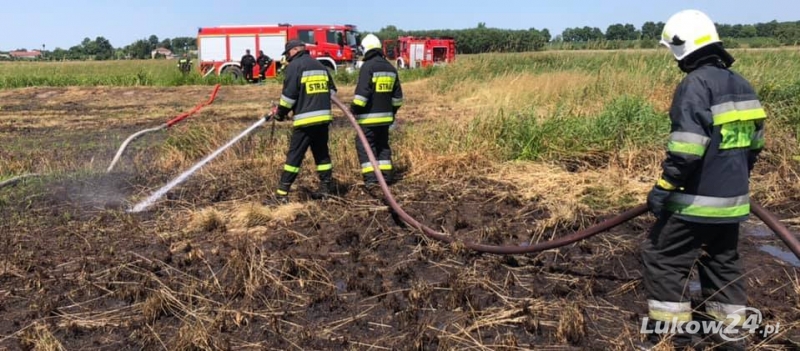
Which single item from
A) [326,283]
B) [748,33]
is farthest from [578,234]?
[748,33]

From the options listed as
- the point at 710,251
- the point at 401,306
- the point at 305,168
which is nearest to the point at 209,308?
the point at 401,306

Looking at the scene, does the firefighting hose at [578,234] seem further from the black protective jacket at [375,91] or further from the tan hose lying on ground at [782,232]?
the black protective jacket at [375,91]

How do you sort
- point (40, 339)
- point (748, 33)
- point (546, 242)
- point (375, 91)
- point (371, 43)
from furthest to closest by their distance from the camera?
point (748, 33)
point (371, 43)
point (375, 91)
point (546, 242)
point (40, 339)

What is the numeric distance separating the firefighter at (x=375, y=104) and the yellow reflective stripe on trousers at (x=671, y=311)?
3.61 metres

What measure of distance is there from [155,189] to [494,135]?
3.87 m

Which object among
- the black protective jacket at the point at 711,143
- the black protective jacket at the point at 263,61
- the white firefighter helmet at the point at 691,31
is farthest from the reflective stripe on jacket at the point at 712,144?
the black protective jacket at the point at 263,61

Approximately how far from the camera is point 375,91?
6414 mm

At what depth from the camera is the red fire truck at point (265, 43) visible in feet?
88.7

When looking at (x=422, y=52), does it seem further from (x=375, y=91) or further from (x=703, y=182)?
(x=703, y=182)

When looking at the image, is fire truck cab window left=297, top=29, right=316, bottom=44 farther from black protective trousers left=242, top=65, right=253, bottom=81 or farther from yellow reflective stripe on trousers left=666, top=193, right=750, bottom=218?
yellow reflective stripe on trousers left=666, top=193, right=750, bottom=218

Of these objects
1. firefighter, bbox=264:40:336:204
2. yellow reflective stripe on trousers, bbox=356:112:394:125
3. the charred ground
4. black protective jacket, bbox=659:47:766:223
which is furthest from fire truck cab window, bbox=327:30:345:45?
black protective jacket, bbox=659:47:766:223

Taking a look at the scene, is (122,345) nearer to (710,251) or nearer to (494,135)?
(710,251)

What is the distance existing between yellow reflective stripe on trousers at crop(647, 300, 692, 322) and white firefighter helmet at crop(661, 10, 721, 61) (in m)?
1.24

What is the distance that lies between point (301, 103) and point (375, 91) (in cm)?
88
